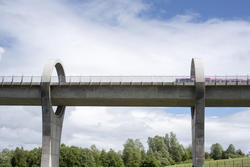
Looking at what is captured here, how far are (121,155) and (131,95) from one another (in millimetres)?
78272

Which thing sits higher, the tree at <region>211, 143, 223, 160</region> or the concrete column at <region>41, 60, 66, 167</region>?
the concrete column at <region>41, 60, 66, 167</region>

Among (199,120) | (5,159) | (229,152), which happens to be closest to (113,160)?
(5,159)

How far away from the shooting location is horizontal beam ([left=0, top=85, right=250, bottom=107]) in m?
36.9

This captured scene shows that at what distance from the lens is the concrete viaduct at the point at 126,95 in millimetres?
36250

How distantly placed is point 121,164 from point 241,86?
70160mm

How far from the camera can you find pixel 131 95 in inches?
1492

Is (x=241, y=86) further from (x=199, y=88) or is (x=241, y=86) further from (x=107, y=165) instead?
(x=107, y=165)

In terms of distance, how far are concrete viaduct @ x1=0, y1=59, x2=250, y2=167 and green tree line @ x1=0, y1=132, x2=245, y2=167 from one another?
49991 mm

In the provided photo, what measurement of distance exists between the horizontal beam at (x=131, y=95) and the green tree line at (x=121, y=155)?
4952cm

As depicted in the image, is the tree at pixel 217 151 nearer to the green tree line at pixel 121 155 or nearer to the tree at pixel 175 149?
the green tree line at pixel 121 155

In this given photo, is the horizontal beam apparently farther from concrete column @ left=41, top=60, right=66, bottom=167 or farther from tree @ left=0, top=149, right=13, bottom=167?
tree @ left=0, top=149, right=13, bottom=167

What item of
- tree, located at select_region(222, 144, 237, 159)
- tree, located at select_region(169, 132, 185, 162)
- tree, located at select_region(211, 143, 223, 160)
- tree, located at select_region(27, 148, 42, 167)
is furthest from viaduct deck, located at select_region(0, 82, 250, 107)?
tree, located at select_region(211, 143, 223, 160)

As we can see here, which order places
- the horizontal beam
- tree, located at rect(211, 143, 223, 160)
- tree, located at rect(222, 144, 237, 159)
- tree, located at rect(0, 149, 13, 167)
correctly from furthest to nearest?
tree, located at rect(211, 143, 223, 160)
tree, located at rect(222, 144, 237, 159)
tree, located at rect(0, 149, 13, 167)
the horizontal beam

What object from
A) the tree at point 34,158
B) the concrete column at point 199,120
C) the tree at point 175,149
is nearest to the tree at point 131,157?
the tree at point 175,149
